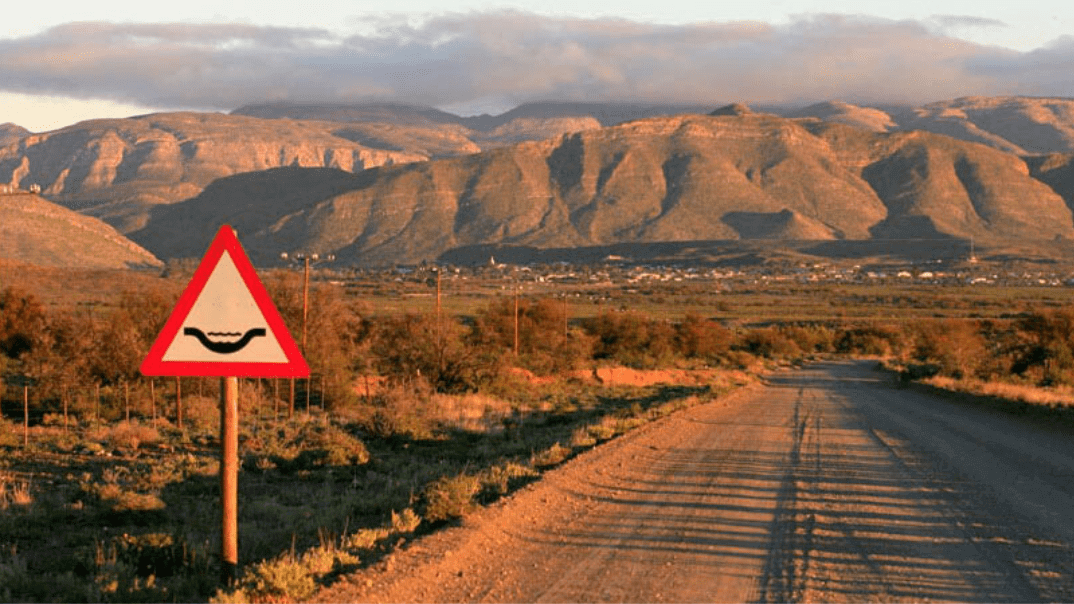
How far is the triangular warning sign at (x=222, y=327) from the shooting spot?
26.4 feet

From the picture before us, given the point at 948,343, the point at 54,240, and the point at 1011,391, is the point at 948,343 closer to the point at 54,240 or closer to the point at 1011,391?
the point at 1011,391

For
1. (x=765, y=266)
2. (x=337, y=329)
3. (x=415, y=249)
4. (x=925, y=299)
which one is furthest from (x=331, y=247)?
(x=337, y=329)

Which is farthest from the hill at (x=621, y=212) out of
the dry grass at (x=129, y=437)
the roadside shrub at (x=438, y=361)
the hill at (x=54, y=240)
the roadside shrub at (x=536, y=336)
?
the dry grass at (x=129, y=437)

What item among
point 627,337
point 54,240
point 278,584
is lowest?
point 627,337

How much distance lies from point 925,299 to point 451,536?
120m

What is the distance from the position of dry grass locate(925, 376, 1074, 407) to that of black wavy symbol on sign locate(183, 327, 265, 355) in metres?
26.9

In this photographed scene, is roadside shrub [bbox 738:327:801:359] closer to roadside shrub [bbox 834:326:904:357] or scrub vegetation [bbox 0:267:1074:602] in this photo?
roadside shrub [bbox 834:326:904:357]

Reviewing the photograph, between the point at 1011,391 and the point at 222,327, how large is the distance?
32866 mm

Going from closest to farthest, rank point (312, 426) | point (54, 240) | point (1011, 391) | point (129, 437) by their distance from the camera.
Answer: point (129, 437)
point (312, 426)
point (1011, 391)
point (54, 240)

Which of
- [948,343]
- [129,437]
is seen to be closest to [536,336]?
[948,343]

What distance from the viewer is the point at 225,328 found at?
26.4 feet

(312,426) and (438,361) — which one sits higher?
(312,426)

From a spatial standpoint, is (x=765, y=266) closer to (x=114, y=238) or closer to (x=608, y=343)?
(x=114, y=238)

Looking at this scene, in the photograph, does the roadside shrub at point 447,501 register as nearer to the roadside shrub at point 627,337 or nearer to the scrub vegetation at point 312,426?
the scrub vegetation at point 312,426
